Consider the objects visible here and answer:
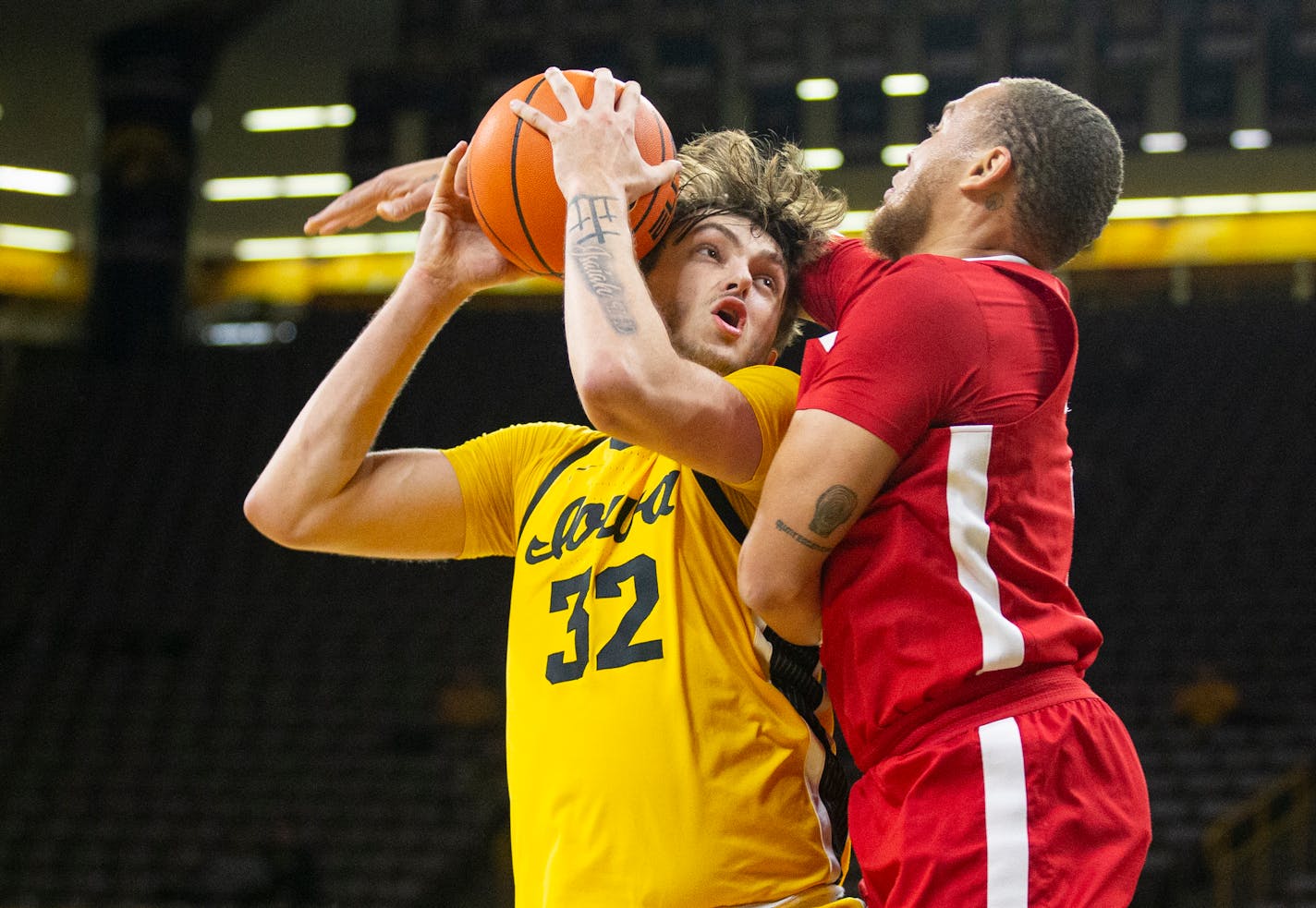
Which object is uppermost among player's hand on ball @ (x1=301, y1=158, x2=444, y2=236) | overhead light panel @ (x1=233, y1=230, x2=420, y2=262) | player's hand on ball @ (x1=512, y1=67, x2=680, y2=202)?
overhead light panel @ (x1=233, y1=230, x2=420, y2=262)

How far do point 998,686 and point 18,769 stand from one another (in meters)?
11.1

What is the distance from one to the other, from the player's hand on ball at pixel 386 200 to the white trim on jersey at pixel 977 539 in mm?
1279

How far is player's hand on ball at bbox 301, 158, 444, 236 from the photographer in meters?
2.78

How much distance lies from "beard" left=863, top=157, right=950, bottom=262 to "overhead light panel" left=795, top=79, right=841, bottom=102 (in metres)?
8.21

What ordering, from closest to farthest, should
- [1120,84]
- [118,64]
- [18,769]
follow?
[1120,84] → [18,769] → [118,64]

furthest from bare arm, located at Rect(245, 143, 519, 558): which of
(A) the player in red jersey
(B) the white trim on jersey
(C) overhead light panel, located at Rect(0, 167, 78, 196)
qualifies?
(C) overhead light panel, located at Rect(0, 167, 78, 196)

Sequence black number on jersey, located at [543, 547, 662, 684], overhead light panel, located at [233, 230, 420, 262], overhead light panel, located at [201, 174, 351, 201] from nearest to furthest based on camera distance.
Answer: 1. black number on jersey, located at [543, 547, 662, 684]
2. overhead light panel, located at [201, 174, 351, 201]
3. overhead light panel, located at [233, 230, 420, 262]

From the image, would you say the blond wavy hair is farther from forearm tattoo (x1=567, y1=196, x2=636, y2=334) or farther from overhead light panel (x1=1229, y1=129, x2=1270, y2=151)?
overhead light panel (x1=1229, y1=129, x2=1270, y2=151)

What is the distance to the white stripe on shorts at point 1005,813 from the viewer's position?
1.75 meters

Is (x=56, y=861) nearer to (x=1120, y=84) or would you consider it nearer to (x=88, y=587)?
(x=88, y=587)

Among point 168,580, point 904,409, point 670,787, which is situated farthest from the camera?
point 168,580

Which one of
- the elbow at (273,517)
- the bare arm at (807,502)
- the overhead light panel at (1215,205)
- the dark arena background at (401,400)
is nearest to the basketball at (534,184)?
the bare arm at (807,502)

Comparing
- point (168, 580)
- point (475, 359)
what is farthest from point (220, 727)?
point (475, 359)

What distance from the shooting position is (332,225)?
2.96 metres
